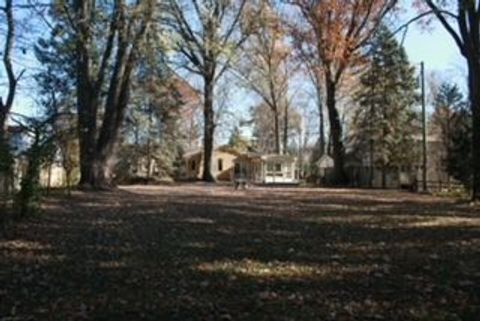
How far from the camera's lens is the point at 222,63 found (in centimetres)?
6384

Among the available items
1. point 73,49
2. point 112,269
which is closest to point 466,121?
point 73,49

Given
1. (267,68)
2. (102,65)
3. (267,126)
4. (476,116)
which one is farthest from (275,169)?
(476,116)

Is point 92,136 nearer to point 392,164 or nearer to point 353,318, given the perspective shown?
point 353,318

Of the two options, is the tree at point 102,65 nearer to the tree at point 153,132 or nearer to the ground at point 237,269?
the ground at point 237,269

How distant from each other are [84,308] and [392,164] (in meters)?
55.4

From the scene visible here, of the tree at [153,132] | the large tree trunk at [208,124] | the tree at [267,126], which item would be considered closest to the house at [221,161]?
the tree at [267,126]

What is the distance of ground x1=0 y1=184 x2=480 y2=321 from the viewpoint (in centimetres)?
769

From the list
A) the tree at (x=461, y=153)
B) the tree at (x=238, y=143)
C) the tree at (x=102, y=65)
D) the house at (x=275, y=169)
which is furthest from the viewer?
the tree at (x=238, y=143)

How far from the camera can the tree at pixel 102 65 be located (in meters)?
27.7

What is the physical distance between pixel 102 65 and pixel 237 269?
928 inches

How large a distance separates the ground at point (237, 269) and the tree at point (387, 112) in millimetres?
43023

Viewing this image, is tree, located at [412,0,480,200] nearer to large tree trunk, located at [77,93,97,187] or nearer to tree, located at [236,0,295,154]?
large tree trunk, located at [77,93,97,187]

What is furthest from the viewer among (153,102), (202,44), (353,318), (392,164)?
(153,102)

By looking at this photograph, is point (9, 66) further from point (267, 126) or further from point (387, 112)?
point (267, 126)
